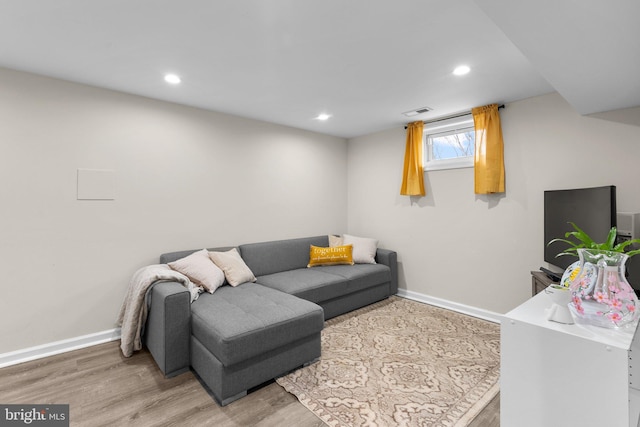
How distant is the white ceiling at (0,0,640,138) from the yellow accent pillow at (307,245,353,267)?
6.49 feet

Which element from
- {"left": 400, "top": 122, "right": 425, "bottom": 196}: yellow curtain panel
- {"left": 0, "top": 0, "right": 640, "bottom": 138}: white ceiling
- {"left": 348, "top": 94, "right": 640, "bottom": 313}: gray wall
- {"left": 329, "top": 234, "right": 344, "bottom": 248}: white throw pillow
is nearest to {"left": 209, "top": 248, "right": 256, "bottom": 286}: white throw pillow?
{"left": 329, "top": 234, "right": 344, "bottom": 248}: white throw pillow

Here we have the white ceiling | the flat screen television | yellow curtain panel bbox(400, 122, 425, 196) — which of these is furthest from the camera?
yellow curtain panel bbox(400, 122, 425, 196)

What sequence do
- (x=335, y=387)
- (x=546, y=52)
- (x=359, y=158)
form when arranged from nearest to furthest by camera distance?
(x=546, y=52) → (x=335, y=387) → (x=359, y=158)

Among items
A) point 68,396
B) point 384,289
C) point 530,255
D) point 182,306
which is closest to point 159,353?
point 182,306

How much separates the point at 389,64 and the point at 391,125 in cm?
190

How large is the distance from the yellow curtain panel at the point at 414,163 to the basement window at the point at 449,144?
0.11 meters

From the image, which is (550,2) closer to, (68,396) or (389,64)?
(389,64)

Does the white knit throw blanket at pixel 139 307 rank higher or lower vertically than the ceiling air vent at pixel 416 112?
lower

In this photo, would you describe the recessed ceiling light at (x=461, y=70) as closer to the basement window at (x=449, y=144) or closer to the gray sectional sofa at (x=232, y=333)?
the basement window at (x=449, y=144)

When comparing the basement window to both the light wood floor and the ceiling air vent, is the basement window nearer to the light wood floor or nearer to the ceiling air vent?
the ceiling air vent

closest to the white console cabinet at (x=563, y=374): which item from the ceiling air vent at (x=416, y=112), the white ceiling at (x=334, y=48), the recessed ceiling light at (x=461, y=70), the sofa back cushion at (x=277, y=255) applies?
the white ceiling at (x=334, y=48)

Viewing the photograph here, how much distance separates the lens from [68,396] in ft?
6.68

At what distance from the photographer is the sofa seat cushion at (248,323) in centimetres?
198

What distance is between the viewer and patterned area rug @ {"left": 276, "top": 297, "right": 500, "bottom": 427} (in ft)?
6.20
